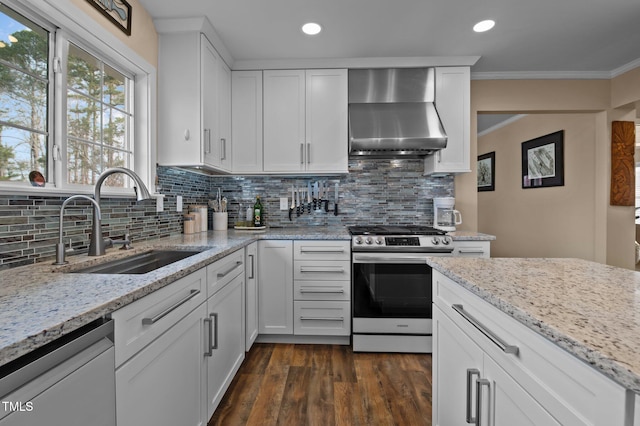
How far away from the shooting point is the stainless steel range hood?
2.61 meters

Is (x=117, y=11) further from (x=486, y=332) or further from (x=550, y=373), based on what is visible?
(x=550, y=373)

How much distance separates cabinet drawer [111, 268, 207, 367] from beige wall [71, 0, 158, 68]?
1.57m

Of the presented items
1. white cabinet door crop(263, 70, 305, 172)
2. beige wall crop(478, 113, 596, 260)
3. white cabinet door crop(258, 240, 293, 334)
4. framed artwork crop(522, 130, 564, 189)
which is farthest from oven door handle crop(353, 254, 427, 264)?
framed artwork crop(522, 130, 564, 189)

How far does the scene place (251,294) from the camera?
234 cm

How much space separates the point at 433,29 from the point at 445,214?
1.58 m

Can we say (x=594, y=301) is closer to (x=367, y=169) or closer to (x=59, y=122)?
(x=59, y=122)

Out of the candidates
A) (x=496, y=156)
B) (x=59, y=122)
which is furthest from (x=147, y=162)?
(x=496, y=156)

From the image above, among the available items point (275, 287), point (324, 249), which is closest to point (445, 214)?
point (324, 249)

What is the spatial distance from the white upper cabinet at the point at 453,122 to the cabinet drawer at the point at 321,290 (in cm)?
138

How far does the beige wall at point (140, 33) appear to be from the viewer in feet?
5.87

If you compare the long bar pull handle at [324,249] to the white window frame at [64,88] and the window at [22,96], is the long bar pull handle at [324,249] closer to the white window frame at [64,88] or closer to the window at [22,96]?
the white window frame at [64,88]

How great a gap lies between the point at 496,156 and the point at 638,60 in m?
2.49

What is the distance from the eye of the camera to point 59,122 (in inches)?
58.6
